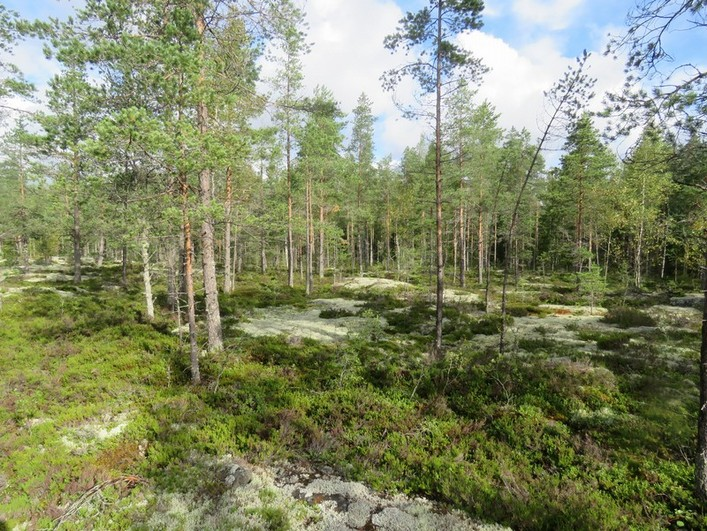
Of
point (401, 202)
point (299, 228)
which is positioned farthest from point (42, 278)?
point (401, 202)

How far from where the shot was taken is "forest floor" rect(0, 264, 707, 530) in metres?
5.22

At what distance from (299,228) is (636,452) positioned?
17.1m

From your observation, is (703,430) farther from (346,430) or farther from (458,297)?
(458,297)

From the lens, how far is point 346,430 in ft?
24.3

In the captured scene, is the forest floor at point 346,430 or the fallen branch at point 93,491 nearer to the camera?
the fallen branch at point 93,491

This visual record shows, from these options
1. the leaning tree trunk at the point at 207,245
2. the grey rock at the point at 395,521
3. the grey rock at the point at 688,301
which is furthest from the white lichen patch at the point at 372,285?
the grey rock at the point at 395,521

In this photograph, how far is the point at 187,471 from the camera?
19.8 feet

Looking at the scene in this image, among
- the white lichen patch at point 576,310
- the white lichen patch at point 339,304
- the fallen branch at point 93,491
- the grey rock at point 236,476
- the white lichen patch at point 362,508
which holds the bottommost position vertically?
the white lichen patch at point 362,508

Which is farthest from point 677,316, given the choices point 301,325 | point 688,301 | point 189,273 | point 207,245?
point 189,273

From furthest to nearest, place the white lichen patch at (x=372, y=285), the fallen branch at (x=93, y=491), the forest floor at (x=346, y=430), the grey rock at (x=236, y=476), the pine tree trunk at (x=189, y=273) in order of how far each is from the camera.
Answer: the white lichen patch at (x=372, y=285) → the pine tree trunk at (x=189, y=273) → the grey rock at (x=236, y=476) → the forest floor at (x=346, y=430) → the fallen branch at (x=93, y=491)

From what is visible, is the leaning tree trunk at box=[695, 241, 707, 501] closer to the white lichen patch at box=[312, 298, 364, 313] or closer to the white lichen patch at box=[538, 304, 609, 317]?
the white lichen patch at box=[538, 304, 609, 317]

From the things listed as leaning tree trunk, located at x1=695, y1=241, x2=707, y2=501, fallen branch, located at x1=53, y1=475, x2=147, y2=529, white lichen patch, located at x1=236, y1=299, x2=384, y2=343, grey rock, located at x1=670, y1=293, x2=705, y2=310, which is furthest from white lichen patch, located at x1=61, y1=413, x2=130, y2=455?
grey rock, located at x1=670, y1=293, x2=705, y2=310

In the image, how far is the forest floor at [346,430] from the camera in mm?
5223

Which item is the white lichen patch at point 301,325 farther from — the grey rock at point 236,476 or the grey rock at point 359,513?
the grey rock at point 359,513
